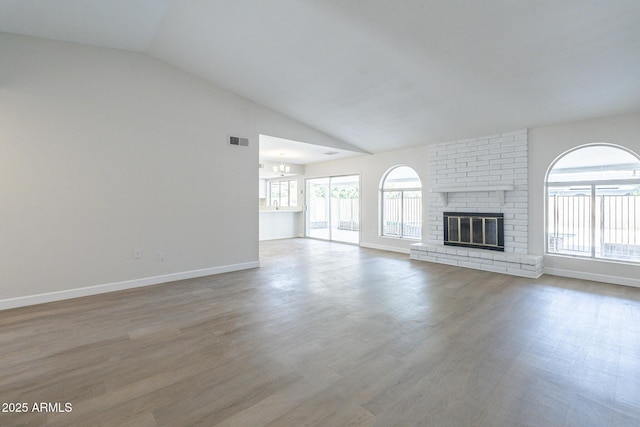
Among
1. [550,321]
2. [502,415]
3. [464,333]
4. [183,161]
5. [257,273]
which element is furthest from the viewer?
[257,273]

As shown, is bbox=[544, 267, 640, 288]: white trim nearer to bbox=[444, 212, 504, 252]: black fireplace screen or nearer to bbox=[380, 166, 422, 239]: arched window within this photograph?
bbox=[444, 212, 504, 252]: black fireplace screen

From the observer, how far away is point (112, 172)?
4.00 metres

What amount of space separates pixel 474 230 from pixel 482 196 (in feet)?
2.27

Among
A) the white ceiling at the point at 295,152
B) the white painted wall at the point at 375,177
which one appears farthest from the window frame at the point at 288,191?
the white painted wall at the point at 375,177

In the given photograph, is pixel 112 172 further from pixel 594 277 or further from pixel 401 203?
pixel 594 277

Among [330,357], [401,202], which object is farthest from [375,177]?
[330,357]

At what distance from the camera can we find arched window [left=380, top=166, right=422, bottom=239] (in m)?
6.93

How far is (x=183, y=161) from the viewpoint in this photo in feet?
15.0

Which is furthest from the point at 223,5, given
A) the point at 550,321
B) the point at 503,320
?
the point at 550,321

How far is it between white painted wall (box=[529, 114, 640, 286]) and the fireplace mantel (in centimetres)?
42

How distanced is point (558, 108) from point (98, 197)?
6.71 metres

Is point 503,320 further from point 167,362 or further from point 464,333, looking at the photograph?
point 167,362

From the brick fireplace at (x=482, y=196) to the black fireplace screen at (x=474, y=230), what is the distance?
28 mm

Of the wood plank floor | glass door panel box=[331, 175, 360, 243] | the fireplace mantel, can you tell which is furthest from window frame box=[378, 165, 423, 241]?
the wood plank floor
